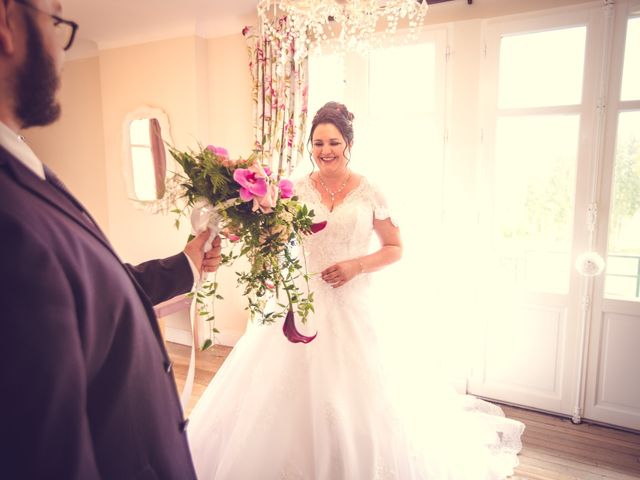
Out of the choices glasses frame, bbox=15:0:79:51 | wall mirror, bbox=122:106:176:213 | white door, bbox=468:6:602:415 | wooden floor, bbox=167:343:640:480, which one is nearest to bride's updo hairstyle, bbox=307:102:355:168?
white door, bbox=468:6:602:415

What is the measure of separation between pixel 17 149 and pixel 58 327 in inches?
12.1

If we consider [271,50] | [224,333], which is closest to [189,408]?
[224,333]

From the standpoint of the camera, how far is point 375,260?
2.05m

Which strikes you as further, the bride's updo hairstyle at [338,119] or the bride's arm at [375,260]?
the bride's updo hairstyle at [338,119]

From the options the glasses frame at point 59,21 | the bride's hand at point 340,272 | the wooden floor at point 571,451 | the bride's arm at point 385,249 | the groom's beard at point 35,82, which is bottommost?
the wooden floor at point 571,451

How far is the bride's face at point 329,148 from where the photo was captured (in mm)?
2119

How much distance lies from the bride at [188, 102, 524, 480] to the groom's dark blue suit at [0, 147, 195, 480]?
2.90 ft

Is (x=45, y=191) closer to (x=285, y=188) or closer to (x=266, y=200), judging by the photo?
(x=266, y=200)

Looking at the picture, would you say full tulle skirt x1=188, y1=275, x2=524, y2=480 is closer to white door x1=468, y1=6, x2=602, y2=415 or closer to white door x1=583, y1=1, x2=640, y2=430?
white door x1=468, y1=6, x2=602, y2=415

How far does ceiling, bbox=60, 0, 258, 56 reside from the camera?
329 cm

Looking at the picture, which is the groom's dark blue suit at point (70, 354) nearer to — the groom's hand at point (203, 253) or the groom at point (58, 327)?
the groom at point (58, 327)

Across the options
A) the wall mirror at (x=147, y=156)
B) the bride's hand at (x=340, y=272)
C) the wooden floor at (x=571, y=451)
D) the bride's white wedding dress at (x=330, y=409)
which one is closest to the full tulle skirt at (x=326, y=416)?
the bride's white wedding dress at (x=330, y=409)

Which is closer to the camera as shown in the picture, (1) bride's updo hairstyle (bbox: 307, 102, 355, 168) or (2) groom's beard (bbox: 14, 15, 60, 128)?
(2) groom's beard (bbox: 14, 15, 60, 128)

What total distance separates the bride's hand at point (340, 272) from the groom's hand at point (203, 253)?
61 centimetres
